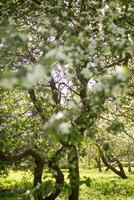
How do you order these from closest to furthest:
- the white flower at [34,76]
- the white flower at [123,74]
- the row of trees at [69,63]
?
1. the white flower at [34,76]
2. the white flower at [123,74]
3. the row of trees at [69,63]

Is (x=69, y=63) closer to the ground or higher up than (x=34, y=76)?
higher up

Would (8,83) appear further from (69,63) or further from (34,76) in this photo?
(69,63)

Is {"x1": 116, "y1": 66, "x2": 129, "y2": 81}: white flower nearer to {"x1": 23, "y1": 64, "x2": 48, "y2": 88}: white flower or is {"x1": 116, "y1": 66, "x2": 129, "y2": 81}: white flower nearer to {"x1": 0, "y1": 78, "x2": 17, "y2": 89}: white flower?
{"x1": 23, "y1": 64, "x2": 48, "y2": 88}: white flower

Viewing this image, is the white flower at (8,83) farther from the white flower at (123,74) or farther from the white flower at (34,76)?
the white flower at (123,74)

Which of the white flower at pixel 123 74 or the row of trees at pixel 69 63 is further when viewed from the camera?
the row of trees at pixel 69 63

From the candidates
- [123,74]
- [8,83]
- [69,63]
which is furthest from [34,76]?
[69,63]

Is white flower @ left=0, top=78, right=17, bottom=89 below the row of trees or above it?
below

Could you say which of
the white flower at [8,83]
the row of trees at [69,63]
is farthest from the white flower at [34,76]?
the white flower at [8,83]

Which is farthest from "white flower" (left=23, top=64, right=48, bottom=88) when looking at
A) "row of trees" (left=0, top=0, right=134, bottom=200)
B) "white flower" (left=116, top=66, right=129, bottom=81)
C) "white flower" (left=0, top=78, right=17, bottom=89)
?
"white flower" (left=116, top=66, right=129, bottom=81)

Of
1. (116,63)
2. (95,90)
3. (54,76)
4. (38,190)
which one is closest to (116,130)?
(95,90)

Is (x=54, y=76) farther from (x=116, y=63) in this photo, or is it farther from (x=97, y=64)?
(x=97, y=64)

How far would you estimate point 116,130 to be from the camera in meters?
6.11

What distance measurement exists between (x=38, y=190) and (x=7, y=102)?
11824mm

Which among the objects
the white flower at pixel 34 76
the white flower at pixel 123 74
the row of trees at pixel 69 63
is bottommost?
the white flower at pixel 34 76
